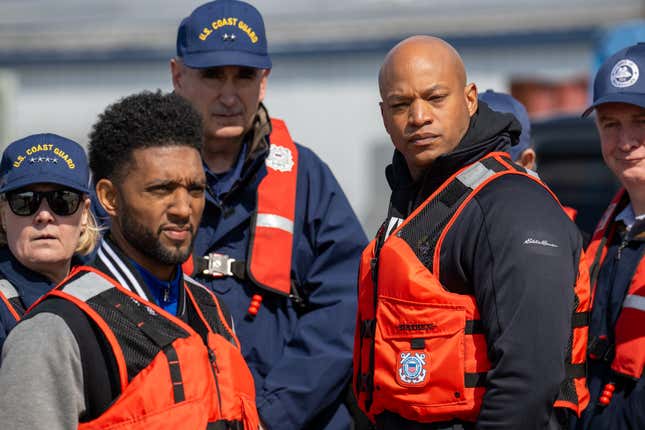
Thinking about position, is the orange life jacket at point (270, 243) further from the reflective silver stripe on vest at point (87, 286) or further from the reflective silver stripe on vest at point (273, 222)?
the reflective silver stripe on vest at point (87, 286)

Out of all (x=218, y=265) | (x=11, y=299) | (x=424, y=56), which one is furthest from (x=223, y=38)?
(x=11, y=299)

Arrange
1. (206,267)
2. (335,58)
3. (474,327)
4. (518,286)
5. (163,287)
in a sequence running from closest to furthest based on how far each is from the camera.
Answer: (518,286)
(474,327)
(163,287)
(206,267)
(335,58)

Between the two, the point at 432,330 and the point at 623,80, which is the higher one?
the point at 623,80

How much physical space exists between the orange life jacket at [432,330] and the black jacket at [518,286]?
5 cm

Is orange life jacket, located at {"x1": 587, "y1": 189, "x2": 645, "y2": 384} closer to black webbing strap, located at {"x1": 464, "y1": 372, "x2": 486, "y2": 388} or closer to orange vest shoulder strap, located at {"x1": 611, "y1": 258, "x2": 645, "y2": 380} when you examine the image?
orange vest shoulder strap, located at {"x1": 611, "y1": 258, "x2": 645, "y2": 380}

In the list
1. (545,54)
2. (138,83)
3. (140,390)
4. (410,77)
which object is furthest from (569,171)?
(138,83)

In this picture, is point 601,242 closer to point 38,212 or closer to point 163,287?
point 163,287

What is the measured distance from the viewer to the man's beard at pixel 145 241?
3.18m

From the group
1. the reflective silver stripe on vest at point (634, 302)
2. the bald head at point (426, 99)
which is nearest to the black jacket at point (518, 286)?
the bald head at point (426, 99)

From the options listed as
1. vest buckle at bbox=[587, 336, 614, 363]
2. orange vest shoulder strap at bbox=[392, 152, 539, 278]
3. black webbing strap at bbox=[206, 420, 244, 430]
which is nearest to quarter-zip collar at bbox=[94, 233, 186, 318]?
black webbing strap at bbox=[206, 420, 244, 430]

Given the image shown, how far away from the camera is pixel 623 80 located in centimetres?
377

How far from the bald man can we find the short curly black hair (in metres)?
0.73

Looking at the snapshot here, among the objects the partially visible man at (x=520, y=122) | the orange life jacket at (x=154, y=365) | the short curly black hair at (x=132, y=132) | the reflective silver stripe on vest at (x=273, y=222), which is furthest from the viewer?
the partially visible man at (x=520, y=122)

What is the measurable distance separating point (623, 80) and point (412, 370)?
1.43m
